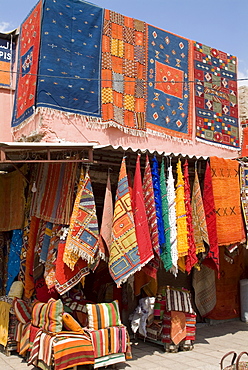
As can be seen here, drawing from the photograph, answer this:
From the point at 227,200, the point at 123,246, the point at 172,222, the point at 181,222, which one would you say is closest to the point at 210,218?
the point at 227,200

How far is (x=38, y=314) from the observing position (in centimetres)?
491

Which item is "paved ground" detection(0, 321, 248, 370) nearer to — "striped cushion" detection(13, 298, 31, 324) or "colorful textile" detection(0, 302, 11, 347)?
"colorful textile" detection(0, 302, 11, 347)

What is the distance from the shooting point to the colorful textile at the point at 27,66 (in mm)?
6559

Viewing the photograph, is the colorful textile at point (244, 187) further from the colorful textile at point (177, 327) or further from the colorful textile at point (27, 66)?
the colorful textile at point (27, 66)

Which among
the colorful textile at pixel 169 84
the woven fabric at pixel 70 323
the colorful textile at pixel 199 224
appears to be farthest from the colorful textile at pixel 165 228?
the colorful textile at pixel 169 84

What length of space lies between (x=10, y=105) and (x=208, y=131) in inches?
147

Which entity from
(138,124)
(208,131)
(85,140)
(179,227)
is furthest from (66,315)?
(208,131)

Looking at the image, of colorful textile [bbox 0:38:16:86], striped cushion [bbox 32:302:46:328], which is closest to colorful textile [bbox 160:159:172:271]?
striped cushion [bbox 32:302:46:328]

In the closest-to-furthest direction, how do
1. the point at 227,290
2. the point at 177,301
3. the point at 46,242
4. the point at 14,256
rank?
the point at 46,242 → the point at 177,301 → the point at 14,256 → the point at 227,290

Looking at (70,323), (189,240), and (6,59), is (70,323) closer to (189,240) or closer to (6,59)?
(189,240)

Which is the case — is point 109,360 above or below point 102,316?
below

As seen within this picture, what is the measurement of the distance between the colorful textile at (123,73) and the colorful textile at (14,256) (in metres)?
2.24

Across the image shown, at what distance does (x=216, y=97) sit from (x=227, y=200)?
3358 millimetres

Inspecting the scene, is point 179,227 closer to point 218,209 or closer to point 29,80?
point 218,209
